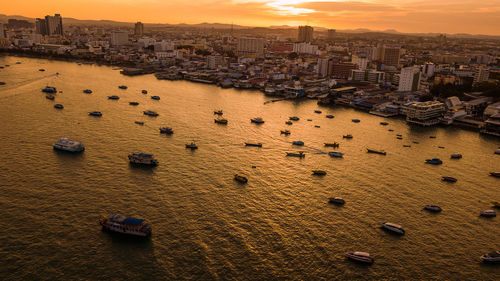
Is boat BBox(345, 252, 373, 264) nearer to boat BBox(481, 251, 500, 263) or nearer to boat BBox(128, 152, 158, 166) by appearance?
boat BBox(481, 251, 500, 263)

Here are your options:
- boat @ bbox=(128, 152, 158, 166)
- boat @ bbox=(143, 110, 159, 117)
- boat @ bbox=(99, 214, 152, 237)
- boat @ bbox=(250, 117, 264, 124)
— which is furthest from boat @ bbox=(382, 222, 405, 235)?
boat @ bbox=(143, 110, 159, 117)

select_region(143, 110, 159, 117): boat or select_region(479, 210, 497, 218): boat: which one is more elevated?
select_region(143, 110, 159, 117): boat

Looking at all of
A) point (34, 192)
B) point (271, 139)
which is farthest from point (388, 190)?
point (34, 192)

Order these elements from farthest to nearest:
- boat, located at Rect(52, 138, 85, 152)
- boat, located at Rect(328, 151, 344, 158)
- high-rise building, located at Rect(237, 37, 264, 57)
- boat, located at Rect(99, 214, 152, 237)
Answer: high-rise building, located at Rect(237, 37, 264, 57), boat, located at Rect(328, 151, 344, 158), boat, located at Rect(52, 138, 85, 152), boat, located at Rect(99, 214, 152, 237)

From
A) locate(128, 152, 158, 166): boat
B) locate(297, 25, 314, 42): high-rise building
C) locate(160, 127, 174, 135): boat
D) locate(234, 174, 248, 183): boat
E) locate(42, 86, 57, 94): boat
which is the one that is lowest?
locate(234, 174, 248, 183): boat

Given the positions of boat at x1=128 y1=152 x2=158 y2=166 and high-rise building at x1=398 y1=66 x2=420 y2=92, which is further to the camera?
high-rise building at x1=398 y1=66 x2=420 y2=92

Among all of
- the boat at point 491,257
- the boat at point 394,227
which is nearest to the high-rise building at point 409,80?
the boat at point 394,227

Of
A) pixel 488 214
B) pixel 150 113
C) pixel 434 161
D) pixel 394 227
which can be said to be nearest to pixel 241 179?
pixel 394 227
